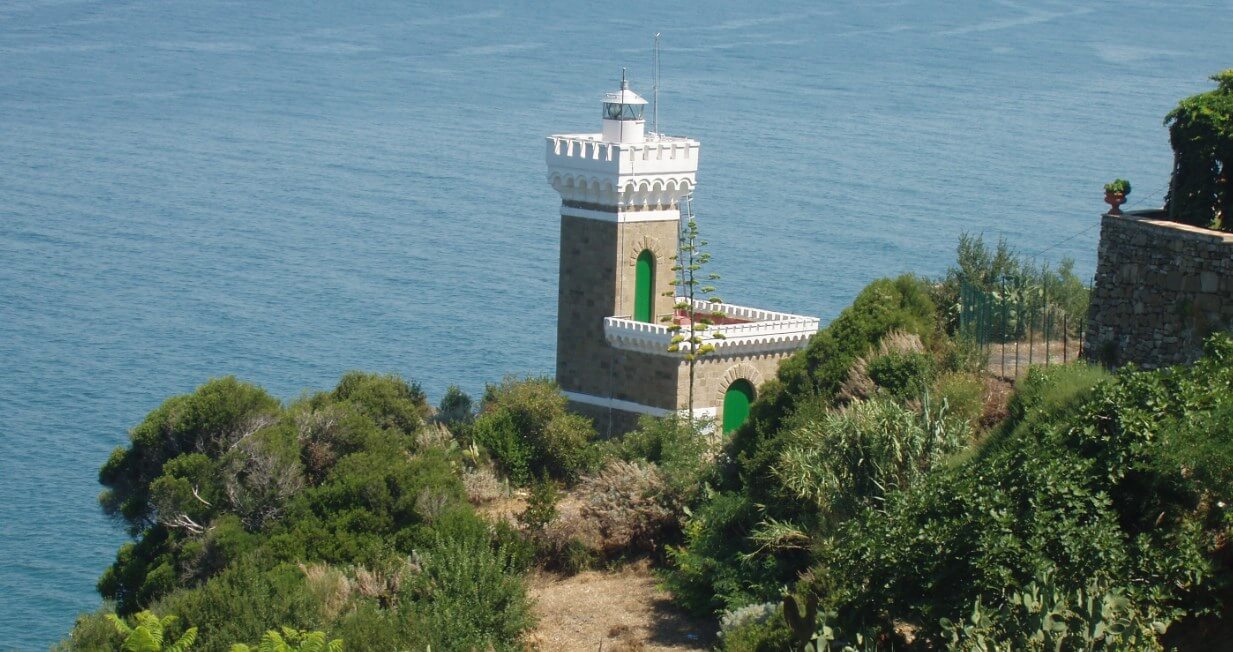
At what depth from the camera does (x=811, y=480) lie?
60.7ft

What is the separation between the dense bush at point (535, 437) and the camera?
1186 inches

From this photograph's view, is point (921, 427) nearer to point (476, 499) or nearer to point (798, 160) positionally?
point (476, 499)

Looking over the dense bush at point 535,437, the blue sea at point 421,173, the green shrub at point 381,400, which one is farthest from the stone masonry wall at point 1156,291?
the green shrub at point 381,400

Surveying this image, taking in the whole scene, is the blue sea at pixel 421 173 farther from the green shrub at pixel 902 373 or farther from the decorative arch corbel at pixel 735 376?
the green shrub at pixel 902 373

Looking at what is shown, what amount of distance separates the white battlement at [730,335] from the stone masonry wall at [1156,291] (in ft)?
43.0

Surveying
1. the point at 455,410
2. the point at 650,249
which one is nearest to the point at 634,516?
the point at 650,249

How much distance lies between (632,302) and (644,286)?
1.33 ft

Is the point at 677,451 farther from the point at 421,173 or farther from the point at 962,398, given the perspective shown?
the point at 421,173

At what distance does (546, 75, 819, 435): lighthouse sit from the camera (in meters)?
32.3

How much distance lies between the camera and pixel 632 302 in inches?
1314

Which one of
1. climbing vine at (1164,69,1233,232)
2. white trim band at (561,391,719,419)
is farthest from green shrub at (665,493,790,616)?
white trim band at (561,391,719,419)

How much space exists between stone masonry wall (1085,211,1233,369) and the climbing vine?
1.32 feet

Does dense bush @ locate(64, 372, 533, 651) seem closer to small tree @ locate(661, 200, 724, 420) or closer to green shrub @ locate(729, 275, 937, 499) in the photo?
green shrub @ locate(729, 275, 937, 499)

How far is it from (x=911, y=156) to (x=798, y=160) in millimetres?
5681
